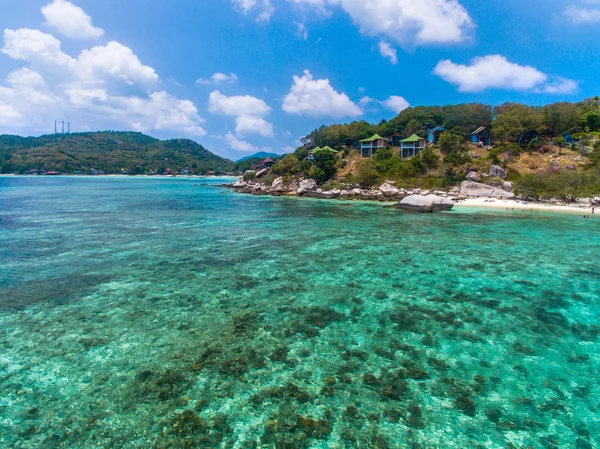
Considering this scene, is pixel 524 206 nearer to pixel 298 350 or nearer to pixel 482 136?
pixel 482 136

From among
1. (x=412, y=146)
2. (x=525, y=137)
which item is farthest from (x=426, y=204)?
(x=525, y=137)

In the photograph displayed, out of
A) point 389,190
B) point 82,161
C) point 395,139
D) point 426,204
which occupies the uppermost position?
point 395,139

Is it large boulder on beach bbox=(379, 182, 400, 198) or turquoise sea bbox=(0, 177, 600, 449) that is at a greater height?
large boulder on beach bbox=(379, 182, 400, 198)

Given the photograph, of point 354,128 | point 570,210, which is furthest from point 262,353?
point 354,128

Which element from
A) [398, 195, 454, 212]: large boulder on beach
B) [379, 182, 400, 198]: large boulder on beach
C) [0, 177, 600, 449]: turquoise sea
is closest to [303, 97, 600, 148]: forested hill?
[379, 182, 400, 198]: large boulder on beach

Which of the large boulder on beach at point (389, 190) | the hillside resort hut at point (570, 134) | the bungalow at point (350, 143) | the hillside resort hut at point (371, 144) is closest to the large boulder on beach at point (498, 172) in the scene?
the large boulder on beach at point (389, 190)

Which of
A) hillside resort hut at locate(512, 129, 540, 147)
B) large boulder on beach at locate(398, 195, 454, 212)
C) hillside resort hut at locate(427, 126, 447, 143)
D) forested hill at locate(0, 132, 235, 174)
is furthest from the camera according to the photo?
forested hill at locate(0, 132, 235, 174)

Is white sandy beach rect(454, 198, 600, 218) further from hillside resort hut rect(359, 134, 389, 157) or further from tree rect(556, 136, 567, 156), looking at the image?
hillside resort hut rect(359, 134, 389, 157)
